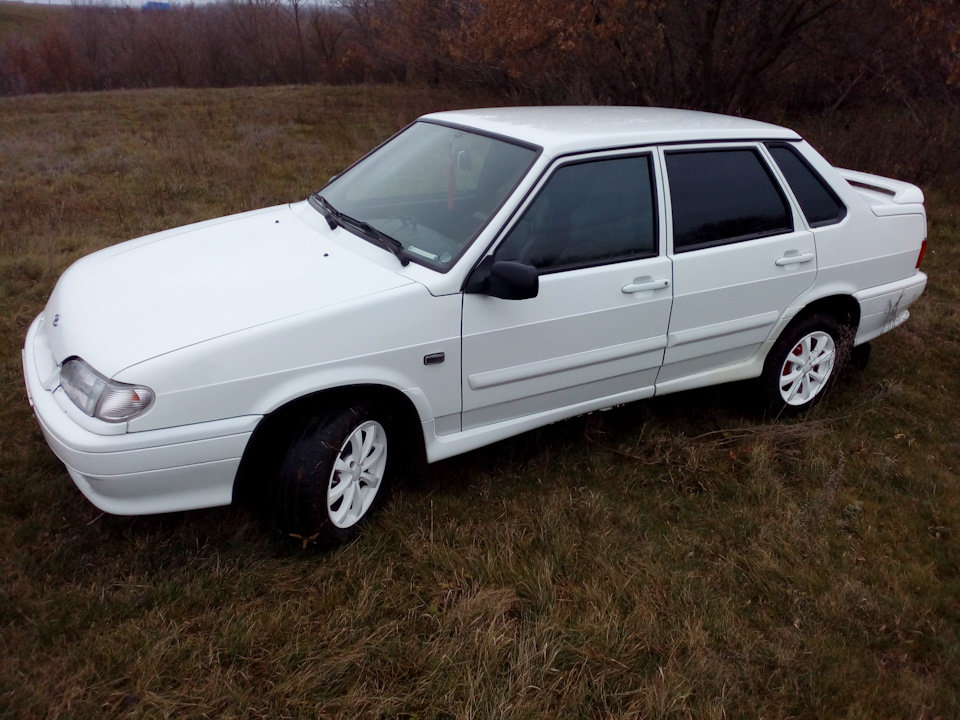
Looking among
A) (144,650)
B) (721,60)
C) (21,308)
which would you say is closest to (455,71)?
(721,60)

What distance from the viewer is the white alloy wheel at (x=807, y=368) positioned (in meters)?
4.38

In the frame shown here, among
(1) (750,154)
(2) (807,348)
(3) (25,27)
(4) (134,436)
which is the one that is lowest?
(3) (25,27)

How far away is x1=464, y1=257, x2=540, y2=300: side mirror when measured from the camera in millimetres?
2965

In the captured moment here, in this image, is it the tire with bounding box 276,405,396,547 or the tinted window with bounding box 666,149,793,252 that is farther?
the tinted window with bounding box 666,149,793,252

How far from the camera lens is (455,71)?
66.9ft

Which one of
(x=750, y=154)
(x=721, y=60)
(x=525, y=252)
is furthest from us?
(x=721, y=60)

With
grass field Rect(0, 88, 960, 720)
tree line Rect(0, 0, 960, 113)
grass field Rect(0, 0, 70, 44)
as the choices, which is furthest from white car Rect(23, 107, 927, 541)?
grass field Rect(0, 0, 70, 44)

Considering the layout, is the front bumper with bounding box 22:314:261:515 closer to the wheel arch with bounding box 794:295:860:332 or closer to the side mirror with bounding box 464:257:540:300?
the side mirror with bounding box 464:257:540:300

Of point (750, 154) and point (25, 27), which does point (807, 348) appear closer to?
point (750, 154)

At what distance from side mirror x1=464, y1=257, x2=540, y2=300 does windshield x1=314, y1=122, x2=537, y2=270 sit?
133mm

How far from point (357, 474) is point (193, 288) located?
101 centimetres

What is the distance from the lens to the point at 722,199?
12.7 feet

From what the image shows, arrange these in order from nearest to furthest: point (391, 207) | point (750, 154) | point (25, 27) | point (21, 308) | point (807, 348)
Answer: point (391, 207), point (750, 154), point (807, 348), point (21, 308), point (25, 27)

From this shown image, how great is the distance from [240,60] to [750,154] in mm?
27841
